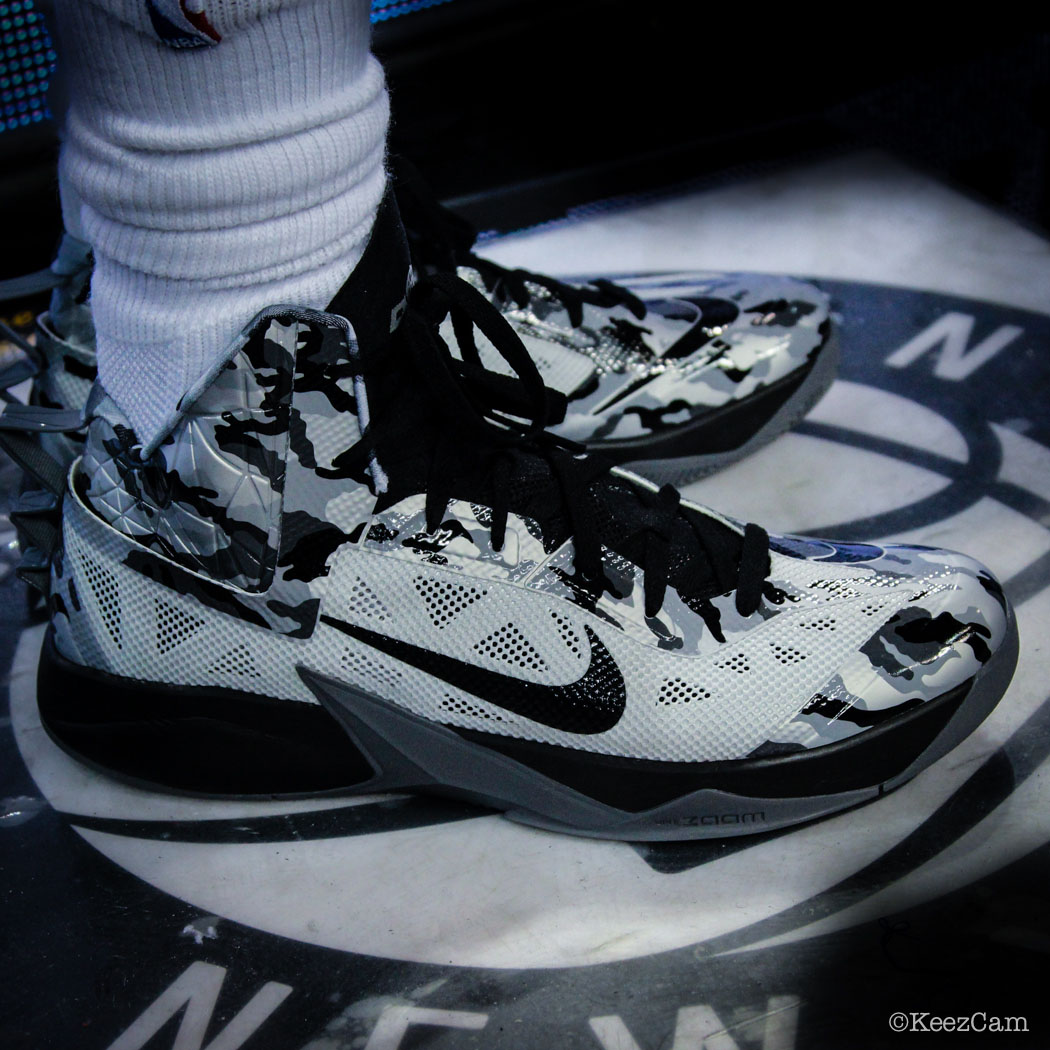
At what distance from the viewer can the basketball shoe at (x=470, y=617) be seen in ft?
2.24

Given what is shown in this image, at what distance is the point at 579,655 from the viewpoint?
0.72m

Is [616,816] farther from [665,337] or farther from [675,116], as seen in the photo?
[675,116]

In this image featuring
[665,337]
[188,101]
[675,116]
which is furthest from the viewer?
[675,116]

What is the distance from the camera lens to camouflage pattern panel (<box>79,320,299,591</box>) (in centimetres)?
65

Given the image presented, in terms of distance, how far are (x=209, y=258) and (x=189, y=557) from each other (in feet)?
0.59

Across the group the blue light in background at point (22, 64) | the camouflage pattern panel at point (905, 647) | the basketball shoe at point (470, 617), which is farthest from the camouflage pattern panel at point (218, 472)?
the blue light in background at point (22, 64)

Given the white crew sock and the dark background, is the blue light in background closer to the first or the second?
the dark background

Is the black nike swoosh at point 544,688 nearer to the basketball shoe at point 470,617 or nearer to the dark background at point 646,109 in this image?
the basketball shoe at point 470,617

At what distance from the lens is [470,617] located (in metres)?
0.71

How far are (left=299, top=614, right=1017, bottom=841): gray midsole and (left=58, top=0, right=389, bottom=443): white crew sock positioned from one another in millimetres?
222

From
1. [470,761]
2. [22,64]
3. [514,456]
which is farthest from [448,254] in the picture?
[22,64]

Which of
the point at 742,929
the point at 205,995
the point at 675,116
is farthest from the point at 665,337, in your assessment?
the point at 675,116

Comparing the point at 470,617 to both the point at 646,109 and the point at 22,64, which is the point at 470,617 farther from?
the point at 646,109

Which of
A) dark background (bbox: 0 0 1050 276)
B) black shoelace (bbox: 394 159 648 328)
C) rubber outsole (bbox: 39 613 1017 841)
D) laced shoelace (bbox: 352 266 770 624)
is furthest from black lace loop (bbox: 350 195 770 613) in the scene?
dark background (bbox: 0 0 1050 276)
